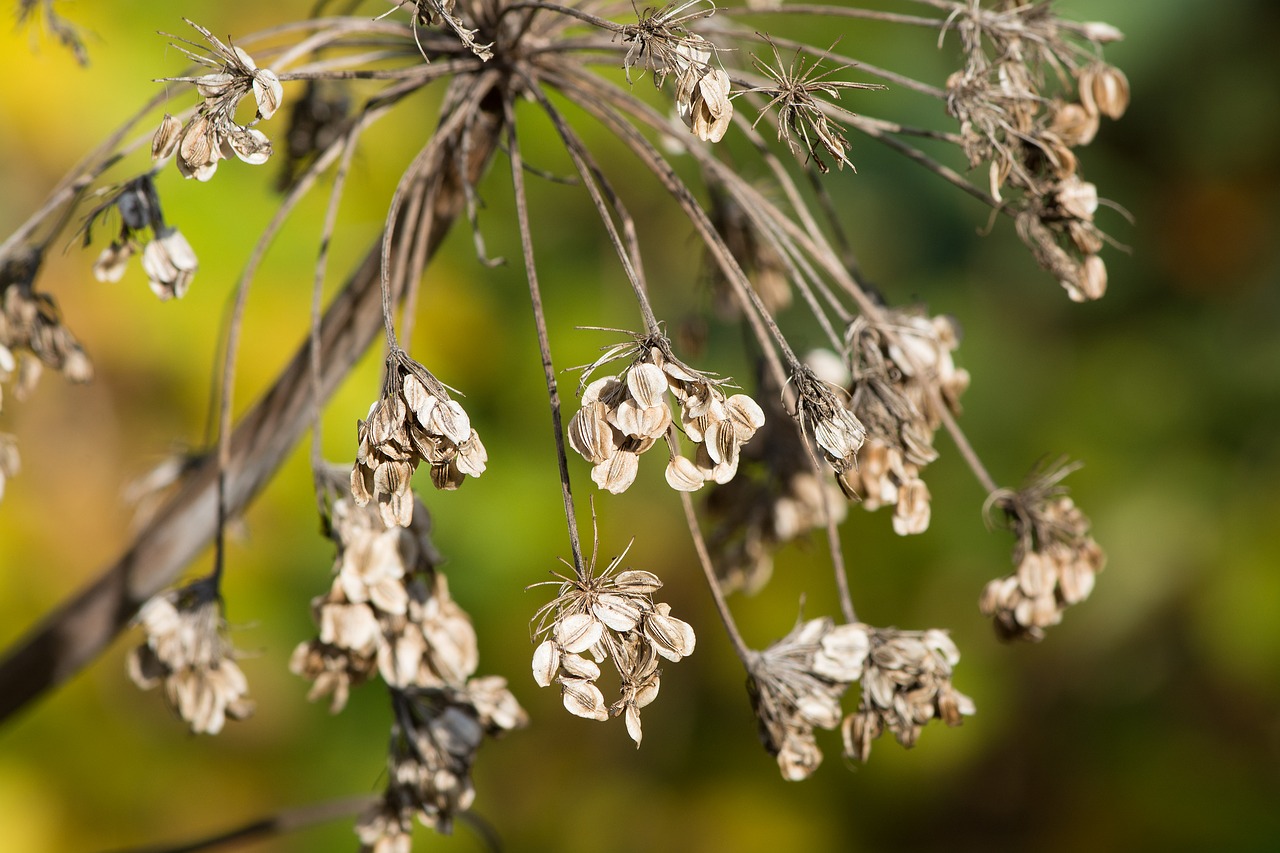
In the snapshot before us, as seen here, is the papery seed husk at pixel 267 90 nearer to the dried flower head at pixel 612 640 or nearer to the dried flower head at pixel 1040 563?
the dried flower head at pixel 612 640

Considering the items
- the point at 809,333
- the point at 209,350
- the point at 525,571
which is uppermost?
the point at 209,350

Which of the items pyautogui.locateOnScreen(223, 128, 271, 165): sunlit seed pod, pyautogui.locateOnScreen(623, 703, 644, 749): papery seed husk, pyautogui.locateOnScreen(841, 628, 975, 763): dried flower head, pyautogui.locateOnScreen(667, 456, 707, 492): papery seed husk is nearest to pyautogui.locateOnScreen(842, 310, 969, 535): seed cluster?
pyautogui.locateOnScreen(841, 628, 975, 763): dried flower head

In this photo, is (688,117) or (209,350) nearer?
(688,117)

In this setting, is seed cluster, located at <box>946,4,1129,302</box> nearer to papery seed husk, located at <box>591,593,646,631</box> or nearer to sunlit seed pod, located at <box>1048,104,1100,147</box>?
sunlit seed pod, located at <box>1048,104,1100,147</box>

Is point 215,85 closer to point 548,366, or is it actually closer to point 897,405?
point 548,366

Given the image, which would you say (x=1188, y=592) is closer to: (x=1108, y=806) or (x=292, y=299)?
(x=1108, y=806)

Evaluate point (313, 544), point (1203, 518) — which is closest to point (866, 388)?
point (313, 544)

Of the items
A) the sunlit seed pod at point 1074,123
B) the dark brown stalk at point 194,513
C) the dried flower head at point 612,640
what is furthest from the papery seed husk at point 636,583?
the sunlit seed pod at point 1074,123
